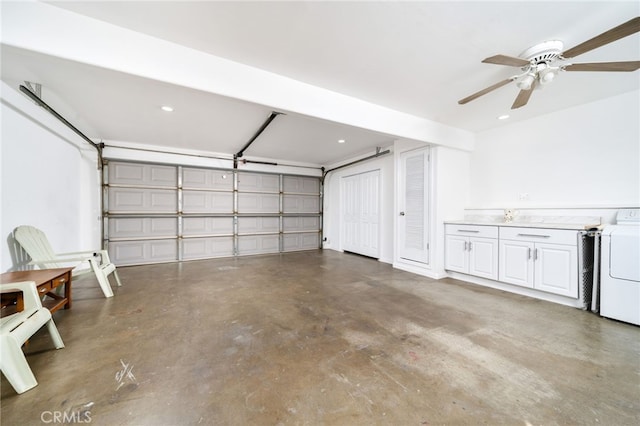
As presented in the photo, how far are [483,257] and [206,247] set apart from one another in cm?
574

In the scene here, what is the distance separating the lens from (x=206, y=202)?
5723 mm

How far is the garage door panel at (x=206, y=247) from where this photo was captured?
216 inches

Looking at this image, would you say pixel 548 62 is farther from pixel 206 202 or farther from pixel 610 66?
pixel 206 202

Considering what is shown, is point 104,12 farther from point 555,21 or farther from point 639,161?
point 639,161

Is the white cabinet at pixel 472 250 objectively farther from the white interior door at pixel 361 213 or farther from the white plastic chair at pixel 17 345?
the white plastic chair at pixel 17 345

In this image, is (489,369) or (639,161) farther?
(639,161)

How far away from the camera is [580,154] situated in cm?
315

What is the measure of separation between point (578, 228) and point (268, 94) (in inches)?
148

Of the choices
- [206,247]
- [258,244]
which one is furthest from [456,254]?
[206,247]

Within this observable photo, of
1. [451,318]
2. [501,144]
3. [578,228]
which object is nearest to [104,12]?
[451,318]

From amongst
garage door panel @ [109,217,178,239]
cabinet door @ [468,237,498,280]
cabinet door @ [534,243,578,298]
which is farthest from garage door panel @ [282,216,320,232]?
cabinet door @ [534,243,578,298]

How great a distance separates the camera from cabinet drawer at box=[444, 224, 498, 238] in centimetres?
335

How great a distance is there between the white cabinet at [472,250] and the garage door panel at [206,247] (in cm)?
499

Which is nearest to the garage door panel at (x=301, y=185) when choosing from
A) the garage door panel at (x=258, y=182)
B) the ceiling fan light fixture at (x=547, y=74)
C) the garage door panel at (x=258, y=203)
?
the garage door panel at (x=258, y=182)
